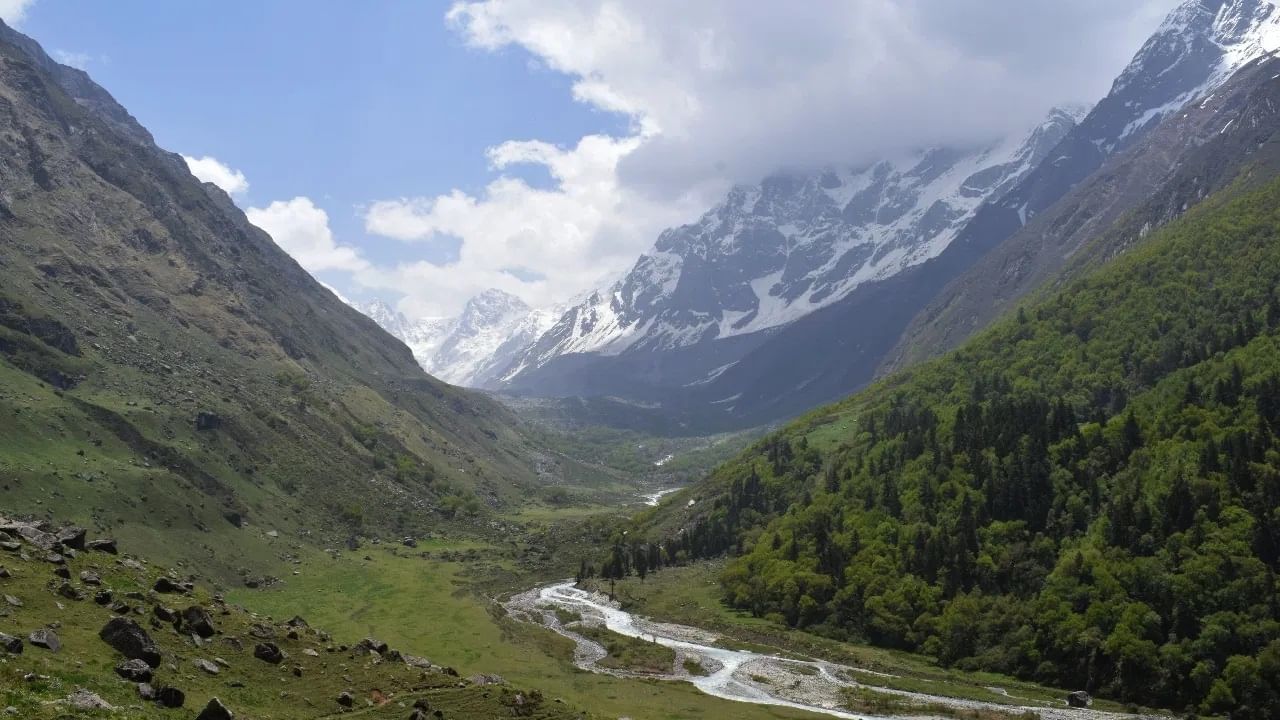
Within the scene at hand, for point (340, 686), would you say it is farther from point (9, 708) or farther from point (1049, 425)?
point (1049, 425)

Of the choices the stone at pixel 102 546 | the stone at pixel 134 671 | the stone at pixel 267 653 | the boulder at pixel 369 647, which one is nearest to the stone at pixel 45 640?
the stone at pixel 134 671

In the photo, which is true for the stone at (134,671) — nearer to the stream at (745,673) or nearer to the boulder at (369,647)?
the boulder at (369,647)

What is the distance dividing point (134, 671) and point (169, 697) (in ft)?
9.18

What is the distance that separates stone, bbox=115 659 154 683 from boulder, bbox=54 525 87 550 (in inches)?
802

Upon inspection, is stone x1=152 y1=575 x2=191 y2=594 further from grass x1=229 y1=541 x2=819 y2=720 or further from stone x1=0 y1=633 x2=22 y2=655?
grass x1=229 y1=541 x2=819 y2=720

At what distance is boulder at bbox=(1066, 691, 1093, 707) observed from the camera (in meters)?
97.8

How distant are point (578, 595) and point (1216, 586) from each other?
11271 centimetres

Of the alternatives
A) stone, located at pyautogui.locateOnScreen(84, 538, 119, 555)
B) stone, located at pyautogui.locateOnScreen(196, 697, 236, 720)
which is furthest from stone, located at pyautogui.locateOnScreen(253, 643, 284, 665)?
stone, located at pyautogui.locateOnScreen(84, 538, 119, 555)

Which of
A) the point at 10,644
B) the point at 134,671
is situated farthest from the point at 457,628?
the point at 10,644

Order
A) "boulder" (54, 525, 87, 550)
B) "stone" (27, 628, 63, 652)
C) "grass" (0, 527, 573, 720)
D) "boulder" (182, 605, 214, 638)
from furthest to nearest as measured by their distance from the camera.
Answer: "boulder" (54, 525, 87, 550), "boulder" (182, 605, 214, 638), "stone" (27, 628, 63, 652), "grass" (0, 527, 573, 720)

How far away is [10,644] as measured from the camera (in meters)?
39.9

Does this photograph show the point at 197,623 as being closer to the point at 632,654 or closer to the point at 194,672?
the point at 194,672

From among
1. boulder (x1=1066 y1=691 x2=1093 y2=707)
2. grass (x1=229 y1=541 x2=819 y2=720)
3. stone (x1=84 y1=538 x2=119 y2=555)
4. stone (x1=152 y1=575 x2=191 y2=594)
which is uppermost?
stone (x1=84 y1=538 x2=119 y2=555)

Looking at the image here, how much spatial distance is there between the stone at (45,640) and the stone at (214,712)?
326 inches
